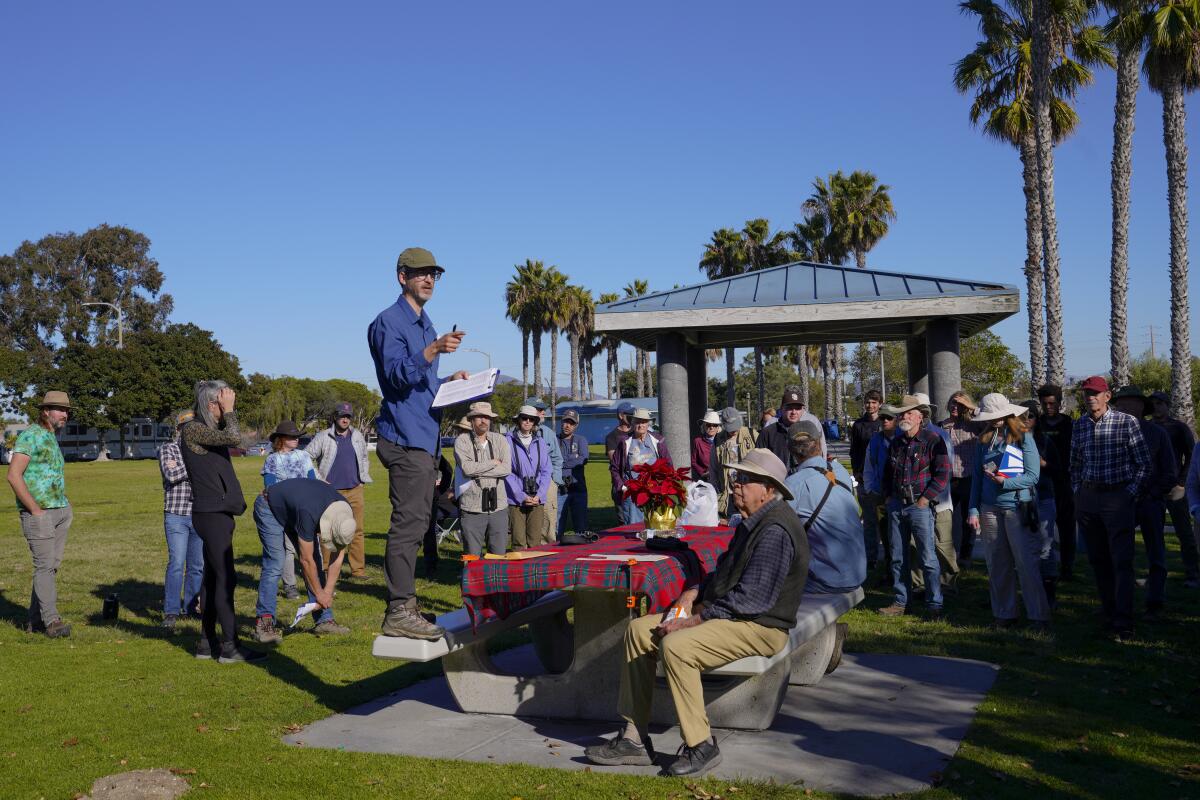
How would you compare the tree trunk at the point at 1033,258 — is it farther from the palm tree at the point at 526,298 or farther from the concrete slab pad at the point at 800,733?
the palm tree at the point at 526,298

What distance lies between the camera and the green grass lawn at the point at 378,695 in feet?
16.2

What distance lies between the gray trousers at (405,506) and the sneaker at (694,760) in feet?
5.41

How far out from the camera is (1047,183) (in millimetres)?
22094

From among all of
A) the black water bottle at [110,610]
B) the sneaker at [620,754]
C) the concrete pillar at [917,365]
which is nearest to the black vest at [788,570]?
the sneaker at [620,754]

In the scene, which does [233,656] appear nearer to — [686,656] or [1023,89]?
[686,656]

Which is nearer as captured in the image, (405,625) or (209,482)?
(405,625)

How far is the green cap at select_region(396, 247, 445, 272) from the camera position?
5457 mm

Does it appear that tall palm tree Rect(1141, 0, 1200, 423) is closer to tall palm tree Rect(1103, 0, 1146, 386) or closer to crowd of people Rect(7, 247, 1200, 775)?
tall palm tree Rect(1103, 0, 1146, 386)

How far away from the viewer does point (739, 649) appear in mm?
5242

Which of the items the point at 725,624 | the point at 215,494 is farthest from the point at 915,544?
the point at 215,494

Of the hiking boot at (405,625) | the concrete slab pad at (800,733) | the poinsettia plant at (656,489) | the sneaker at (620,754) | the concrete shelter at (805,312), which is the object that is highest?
the concrete shelter at (805,312)

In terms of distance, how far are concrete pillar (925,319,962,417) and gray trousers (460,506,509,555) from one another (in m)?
6.65

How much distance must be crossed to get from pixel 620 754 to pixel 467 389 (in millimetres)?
2050

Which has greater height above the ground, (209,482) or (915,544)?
(209,482)
